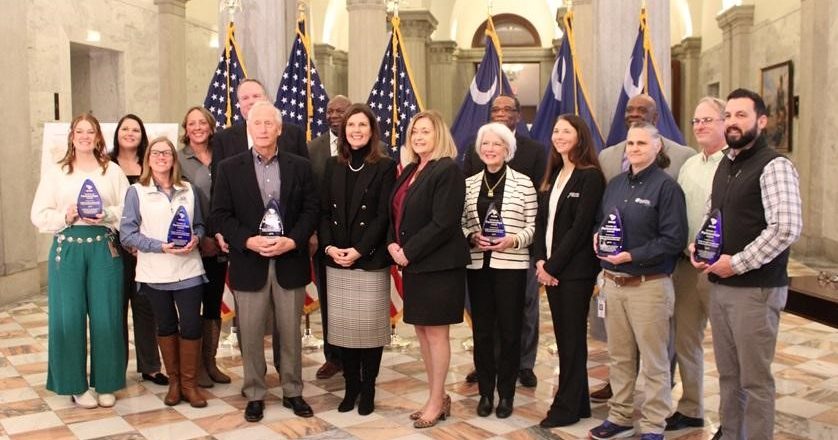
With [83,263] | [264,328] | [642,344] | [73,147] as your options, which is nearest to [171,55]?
[73,147]

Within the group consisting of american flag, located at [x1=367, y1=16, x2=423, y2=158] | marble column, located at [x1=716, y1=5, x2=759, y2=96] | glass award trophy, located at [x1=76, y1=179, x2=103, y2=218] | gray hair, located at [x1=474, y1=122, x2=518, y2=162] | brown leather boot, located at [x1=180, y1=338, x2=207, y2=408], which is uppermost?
marble column, located at [x1=716, y1=5, x2=759, y2=96]

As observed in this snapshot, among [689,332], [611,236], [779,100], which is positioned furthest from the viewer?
[779,100]

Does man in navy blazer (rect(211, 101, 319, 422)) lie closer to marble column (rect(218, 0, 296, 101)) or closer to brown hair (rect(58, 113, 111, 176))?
brown hair (rect(58, 113, 111, 176))

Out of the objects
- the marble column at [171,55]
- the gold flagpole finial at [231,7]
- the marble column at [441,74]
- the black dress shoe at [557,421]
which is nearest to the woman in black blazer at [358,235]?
the black dress shoe at [557,421]

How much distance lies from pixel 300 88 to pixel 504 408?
145 inches

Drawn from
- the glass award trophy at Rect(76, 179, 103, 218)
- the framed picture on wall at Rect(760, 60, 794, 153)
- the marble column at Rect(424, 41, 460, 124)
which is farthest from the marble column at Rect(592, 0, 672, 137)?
the marble column at Rect(424, 41, 460, 124)

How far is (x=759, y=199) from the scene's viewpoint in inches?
145

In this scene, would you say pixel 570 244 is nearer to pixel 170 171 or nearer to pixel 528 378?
pixel 528 378

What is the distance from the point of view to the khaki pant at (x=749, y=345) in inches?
146

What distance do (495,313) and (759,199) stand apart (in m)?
1.76

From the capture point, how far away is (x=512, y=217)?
4.77 meters

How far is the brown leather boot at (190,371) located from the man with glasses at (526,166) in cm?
188

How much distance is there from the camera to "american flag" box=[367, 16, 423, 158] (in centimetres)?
732

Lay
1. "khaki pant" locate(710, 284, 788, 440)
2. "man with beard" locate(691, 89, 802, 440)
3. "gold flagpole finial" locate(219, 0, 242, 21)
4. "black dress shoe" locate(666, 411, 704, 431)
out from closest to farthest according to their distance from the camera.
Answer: "man with beard" locate(691, 89, 802, 440), "khaki pant" locate(710, 284, 788, 440), "black dress shoe" locate(666, 411, 704, 431), "gold flagpole finial" locate(219, 0, 242, 21)
